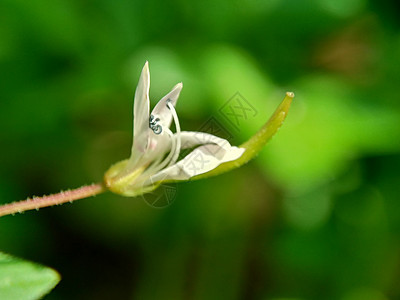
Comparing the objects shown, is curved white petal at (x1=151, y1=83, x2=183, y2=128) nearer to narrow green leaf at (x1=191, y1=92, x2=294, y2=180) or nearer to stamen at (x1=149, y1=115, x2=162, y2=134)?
stamen at (x1=149, y1=115, x2=162, y2=134)

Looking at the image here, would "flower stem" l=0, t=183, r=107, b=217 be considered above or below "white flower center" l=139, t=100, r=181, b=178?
below

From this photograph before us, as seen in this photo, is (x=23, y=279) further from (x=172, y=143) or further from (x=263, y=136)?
(x=263, y=136)

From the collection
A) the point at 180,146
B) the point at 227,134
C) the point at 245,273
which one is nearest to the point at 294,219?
the point at 245,273

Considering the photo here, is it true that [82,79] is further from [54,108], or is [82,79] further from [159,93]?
[159,93]

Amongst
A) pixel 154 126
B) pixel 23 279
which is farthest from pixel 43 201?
pixel 154 126

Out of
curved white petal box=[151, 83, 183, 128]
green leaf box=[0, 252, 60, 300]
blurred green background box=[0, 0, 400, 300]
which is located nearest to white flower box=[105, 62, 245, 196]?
curved white petal box=[151, 83, 183, 128]
